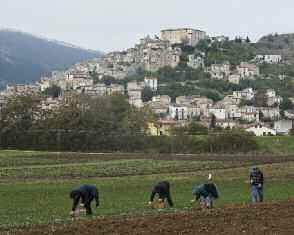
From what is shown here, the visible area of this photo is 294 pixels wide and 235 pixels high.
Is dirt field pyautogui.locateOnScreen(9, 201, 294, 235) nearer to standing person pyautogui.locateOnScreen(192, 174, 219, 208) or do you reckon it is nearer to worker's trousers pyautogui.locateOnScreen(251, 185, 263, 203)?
standing person pyautogui.locateOnScreen(192, 174, 219, 208)

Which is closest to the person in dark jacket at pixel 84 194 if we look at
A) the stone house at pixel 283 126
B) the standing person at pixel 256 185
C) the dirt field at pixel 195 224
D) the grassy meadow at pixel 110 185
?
the grassy meadow at pixel 110 185

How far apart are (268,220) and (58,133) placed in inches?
2786

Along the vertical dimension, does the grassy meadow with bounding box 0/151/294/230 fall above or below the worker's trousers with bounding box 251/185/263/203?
below

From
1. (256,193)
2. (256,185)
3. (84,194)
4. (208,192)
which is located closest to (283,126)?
(256,193)

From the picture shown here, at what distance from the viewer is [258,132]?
458ft

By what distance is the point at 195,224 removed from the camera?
1955 cm

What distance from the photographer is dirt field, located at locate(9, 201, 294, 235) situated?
1834 centimetres

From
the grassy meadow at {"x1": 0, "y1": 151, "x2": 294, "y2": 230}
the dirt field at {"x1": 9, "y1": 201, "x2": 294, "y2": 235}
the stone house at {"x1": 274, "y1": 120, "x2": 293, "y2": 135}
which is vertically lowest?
the grassy meadow at {"x1": 0, "y1": 151, "x2": 294, "y2": 230}

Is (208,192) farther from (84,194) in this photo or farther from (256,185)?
(84,194)

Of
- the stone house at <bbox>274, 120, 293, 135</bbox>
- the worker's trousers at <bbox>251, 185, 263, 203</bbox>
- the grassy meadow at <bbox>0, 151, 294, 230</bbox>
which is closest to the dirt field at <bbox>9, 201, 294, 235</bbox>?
the grassy meadow at <bbox>0, 151, 294, 230</bbox>

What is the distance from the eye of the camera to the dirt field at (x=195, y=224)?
722 inches

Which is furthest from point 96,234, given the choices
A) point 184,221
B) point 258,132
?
point 258,132

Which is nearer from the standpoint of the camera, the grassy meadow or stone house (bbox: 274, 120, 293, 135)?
the grassy meadow

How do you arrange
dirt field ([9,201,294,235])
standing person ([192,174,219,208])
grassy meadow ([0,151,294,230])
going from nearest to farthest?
dirt field ([9,201,294,235])
standing person ([192,174,219,208])
grassy meadow ([0,151,294,230])
